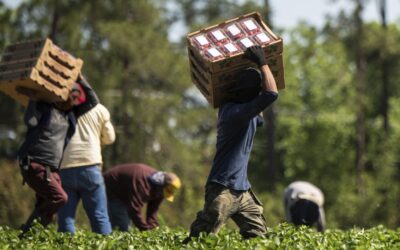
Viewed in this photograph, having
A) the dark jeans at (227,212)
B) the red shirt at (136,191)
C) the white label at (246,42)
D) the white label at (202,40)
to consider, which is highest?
the white label at (202,40)

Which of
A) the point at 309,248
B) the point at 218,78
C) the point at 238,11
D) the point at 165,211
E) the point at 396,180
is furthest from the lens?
the point at 396,180

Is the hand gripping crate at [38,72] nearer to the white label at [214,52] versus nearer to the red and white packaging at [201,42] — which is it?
the red and white packaging at [201,42]

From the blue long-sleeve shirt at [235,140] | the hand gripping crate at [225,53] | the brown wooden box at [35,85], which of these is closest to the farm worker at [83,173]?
the brown wooden box at [35,85]

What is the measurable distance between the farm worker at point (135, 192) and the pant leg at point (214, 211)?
12.7 ft

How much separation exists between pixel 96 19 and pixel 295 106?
3030 cm

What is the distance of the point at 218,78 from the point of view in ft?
28.3

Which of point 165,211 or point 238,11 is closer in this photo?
point 165,211

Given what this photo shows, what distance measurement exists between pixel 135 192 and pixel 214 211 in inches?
164

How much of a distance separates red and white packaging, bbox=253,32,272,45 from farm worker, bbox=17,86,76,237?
2.43 m

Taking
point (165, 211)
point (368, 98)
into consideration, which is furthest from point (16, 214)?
point (368, 98)

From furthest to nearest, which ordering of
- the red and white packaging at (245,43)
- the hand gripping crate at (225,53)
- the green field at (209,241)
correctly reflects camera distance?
the red and white packaging at (245,43)
the hand gripping crate at (225,53)
the green field at (209,241)

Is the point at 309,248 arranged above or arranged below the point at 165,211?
above

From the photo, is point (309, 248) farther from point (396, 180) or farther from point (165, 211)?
point (396, 180)

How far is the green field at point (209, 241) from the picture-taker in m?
7.54
